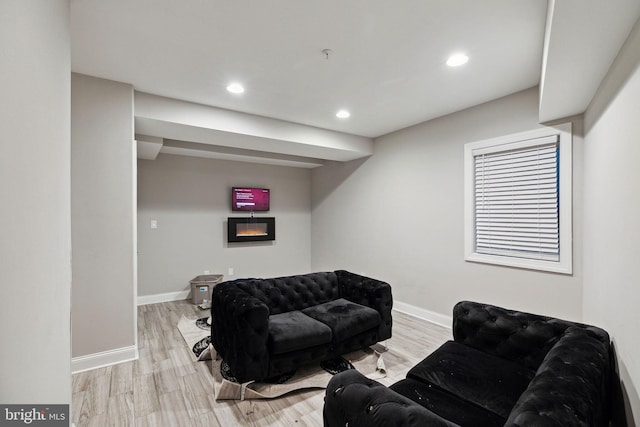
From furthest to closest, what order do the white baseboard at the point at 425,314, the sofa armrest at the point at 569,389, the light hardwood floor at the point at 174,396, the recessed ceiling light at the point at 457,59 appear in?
the white baseboard at the point at 425,314 → the recessed ceiling light at the point at 457,59 → the light hardwood floor at the point at 174,396 → the sofa armrest at the point at 569,389

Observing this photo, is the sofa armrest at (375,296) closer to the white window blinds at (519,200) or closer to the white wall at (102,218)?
the white window blinds at (519,200)

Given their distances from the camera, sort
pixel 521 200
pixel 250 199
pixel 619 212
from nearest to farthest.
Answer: pixel 619 212, pixel 521 200, pixel 250 199

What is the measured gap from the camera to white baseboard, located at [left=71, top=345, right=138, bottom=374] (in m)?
2.68

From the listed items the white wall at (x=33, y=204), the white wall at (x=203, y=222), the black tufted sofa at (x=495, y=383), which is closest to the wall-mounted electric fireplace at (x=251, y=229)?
the white wall at (x=203, y=222)

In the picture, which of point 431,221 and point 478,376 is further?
point 431,221

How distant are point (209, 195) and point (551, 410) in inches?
209

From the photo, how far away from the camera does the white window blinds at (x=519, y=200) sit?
2910mm

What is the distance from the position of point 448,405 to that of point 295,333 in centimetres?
128

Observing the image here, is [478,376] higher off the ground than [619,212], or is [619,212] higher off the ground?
[619,212]

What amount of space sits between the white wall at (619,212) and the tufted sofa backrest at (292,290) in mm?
2249

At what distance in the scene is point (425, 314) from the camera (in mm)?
4051

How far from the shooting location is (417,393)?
1.64 m

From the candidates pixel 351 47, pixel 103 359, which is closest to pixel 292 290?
pixel 103 359

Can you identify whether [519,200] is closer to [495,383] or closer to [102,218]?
[495,383]
